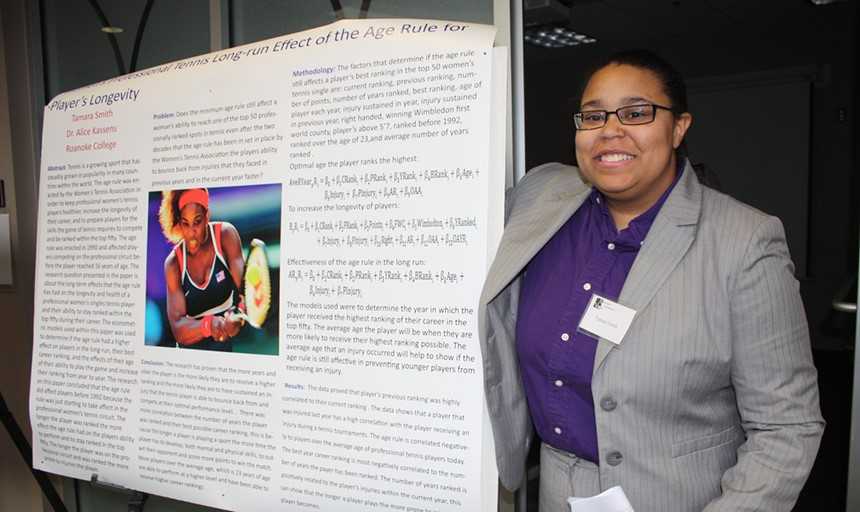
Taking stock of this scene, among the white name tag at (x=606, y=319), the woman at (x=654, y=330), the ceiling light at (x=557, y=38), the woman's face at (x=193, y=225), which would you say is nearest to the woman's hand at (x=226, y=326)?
the woman's face at (x=193, y=225)

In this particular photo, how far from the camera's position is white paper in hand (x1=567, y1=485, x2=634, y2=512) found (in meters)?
1.12

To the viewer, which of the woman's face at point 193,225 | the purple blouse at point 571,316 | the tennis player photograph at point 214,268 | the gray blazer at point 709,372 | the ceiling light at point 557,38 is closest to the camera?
the gray blazer at point 709,372

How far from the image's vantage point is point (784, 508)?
1044 mm

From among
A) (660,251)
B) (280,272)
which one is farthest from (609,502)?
(280,272)

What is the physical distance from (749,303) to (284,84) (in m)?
1.18

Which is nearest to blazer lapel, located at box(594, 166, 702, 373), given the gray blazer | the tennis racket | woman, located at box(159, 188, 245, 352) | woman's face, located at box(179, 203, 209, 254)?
the gray blazer

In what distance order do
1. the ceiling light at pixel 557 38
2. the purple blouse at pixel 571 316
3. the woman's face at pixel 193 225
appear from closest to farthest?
Answer: the purple blouse at pixel 571 316
the woman's face at pixel 193 225
the ceiling light at pixel 557 38

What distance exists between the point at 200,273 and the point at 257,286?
0.21m

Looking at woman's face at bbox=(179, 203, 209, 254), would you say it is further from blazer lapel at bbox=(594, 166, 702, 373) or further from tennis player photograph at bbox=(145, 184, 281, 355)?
blazer lapel at bbox=(594, 166, 702, 373)

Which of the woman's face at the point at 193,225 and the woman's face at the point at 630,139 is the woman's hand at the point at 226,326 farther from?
the woman's face at the point at 630,139

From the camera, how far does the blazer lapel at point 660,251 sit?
1084 mm

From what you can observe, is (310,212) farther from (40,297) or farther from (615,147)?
(40,297)

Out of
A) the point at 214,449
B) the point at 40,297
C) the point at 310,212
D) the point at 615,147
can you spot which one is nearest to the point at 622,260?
the point at 615,147

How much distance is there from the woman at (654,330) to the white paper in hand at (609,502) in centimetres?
2
